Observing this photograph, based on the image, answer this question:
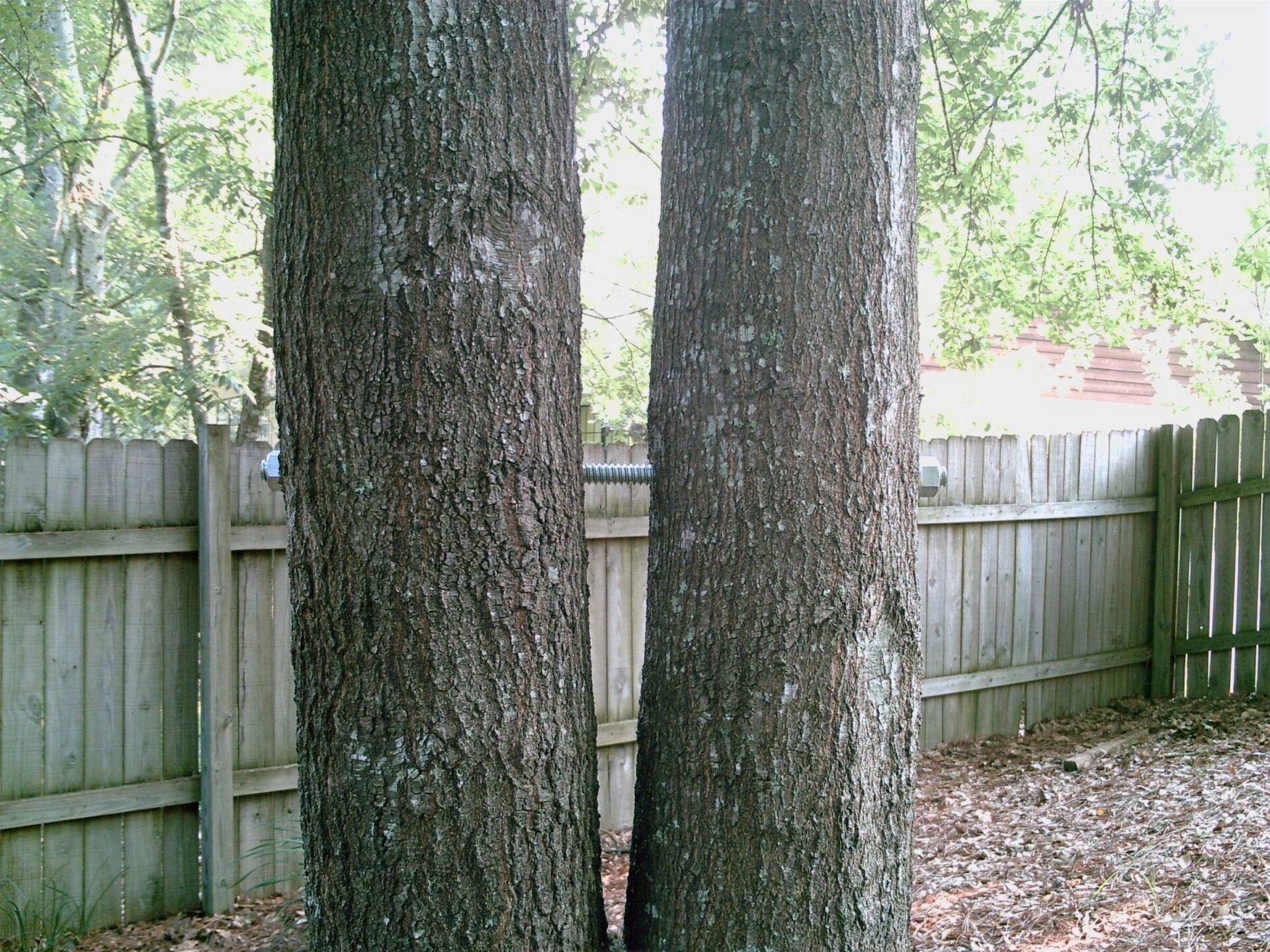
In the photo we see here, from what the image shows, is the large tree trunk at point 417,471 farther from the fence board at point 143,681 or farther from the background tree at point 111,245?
the background tree at point 111,245

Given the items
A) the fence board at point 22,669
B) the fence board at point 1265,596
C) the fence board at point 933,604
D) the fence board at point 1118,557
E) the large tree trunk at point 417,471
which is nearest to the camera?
the large tree trunk at point 417,471

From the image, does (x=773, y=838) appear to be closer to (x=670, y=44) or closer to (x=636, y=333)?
(x=670, y=44)

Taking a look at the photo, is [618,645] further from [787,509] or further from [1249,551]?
[1249,551]

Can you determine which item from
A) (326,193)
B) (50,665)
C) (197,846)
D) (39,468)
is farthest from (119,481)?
(326,193)

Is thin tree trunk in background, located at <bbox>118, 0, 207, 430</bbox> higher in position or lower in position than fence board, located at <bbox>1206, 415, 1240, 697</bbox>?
higher

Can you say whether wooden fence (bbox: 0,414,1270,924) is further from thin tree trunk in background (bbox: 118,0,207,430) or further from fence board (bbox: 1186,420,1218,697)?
fence board (bbox: 1186,420,1218,697)

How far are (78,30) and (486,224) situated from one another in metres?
8.68

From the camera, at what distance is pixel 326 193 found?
1715mm

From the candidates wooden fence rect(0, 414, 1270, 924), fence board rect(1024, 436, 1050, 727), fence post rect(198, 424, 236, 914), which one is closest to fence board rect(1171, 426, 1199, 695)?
fence board rect(1024, 436, 1050, 727)

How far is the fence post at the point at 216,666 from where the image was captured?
12.7 feet

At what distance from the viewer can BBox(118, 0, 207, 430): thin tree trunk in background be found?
6.06 m

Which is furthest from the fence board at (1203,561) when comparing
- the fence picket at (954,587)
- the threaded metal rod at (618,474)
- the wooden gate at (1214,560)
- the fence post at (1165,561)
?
the threaded metal rod at (618,474)

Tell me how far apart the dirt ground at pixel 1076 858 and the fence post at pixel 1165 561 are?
0.94 meters

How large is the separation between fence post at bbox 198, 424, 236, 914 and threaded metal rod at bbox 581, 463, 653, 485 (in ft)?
7.51
